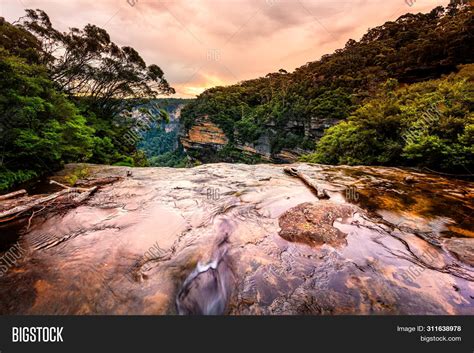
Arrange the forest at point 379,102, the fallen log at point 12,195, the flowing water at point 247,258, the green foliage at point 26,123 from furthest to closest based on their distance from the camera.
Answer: the forest at point 379,102
the green foliage at point 26,123
the fallen log at point 12,195
the flowing water at point 247,258

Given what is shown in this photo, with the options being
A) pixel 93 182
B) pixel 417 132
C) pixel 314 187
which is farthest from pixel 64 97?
pixel 417 132

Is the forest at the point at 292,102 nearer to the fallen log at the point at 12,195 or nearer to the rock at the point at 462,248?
the fallen log at the point at 12,195

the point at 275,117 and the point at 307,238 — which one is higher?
the point at 275,117

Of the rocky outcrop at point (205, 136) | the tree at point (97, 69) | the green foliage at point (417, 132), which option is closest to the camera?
the green foliage at point (417, 132)

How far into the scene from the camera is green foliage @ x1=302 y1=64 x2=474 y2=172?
792cm

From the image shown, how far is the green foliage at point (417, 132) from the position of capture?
7920mm

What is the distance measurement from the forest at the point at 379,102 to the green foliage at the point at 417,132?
4cm

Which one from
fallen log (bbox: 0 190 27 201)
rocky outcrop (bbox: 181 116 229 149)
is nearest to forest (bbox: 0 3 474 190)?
fallen log (bbox: 0 190 27 201)

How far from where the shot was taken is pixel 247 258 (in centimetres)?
327

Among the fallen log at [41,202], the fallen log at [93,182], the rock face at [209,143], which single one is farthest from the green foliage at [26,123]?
the rock face at [209,143]

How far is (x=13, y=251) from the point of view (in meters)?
3.42
